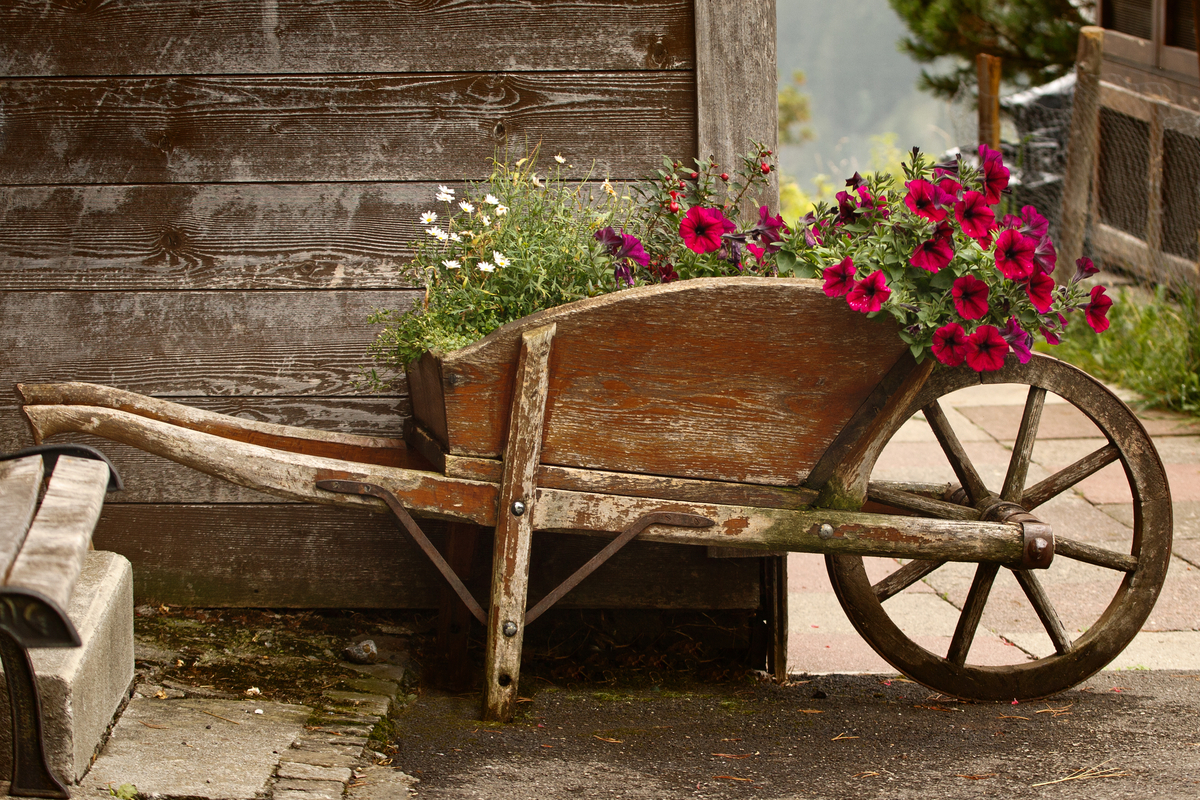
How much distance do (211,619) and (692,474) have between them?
144cm

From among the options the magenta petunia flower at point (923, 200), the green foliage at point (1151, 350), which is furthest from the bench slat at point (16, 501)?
the green foliage at point (1151, 350)

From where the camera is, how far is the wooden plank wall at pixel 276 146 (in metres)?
2.55

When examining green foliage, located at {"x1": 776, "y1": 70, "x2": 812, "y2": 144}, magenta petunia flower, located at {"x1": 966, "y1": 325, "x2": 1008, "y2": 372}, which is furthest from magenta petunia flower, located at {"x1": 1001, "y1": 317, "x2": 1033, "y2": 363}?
green foliage, located at {"x1": 776, "y1": 70, "x2": 812, "y2": 144}

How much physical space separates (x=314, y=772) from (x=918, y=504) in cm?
140

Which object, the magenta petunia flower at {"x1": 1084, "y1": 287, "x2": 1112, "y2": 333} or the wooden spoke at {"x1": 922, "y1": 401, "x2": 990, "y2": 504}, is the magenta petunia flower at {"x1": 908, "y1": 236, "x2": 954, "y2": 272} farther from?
A: the wooden spoke at {"x1": 922, "y1": 401, "x2": 990, "y2": 504}

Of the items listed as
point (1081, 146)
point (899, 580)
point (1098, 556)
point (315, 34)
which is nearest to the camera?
point (1098, 556)

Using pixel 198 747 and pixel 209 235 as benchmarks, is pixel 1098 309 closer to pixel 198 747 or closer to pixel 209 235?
pixel 198 747

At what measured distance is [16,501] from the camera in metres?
1.35

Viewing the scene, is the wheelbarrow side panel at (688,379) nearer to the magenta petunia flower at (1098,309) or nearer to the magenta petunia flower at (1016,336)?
the magenta petunia flower at (1016,336)

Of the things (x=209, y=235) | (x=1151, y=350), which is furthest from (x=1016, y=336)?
(x=1151, y=350)

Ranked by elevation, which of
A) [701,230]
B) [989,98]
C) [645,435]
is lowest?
[645,435]

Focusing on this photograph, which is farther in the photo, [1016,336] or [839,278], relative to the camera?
[1016,336]

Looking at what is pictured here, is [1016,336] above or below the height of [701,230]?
below

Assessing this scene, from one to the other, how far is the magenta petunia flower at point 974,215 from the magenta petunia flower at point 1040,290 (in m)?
0.13
